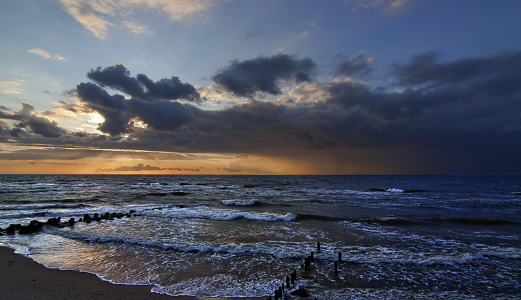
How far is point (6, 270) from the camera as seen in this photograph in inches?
390

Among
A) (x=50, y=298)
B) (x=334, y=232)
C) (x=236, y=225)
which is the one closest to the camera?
(x=50, y=298)

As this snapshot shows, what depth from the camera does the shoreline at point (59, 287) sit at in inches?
316

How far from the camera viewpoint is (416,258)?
12.0 meters

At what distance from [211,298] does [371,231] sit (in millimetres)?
13986

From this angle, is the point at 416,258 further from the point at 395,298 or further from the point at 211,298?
the point at 211,298

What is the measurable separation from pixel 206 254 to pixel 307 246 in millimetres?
5709

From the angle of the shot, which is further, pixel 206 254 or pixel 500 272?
pixel 206 254

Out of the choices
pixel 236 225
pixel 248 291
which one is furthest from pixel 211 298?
pixel 236 225

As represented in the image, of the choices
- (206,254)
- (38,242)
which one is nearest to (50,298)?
(206,254)

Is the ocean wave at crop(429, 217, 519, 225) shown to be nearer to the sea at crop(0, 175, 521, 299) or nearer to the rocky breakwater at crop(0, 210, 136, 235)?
the sea at crop(0, 175, 521, 299)

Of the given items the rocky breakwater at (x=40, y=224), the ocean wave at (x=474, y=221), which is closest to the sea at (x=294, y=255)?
the ocean wave at (x=474, y=221)

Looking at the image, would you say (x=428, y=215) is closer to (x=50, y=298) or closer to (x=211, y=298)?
(x=211, y=298)

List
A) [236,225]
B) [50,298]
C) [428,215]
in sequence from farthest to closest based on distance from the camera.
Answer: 1. [428,215]
2. [236,225]
3. [50,298]

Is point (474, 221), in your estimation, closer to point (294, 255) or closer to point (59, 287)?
point (294, 255)
